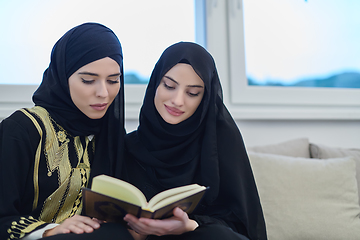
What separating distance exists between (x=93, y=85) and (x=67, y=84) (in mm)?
95

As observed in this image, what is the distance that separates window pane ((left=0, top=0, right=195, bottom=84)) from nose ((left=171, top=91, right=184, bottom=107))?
0.81 meters

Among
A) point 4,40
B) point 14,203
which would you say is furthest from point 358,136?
point 4,40

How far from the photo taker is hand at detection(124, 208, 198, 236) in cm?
90

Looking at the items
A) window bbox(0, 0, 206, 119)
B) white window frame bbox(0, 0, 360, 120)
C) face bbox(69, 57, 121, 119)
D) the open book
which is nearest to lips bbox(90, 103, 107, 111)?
face bbox(69, 57, 121, 119)

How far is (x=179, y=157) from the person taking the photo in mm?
1354

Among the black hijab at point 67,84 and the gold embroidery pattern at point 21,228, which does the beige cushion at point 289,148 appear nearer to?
the black hijab at point 67,84

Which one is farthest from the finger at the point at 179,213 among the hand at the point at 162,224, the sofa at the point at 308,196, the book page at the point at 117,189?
the sofa at the point at 308,196

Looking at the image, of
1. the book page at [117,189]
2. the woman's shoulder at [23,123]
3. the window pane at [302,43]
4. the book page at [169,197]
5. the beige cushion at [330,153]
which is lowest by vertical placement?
the beige cushion at [330,153]

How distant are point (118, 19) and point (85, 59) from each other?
934 millimetres

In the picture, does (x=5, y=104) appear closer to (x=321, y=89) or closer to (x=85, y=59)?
(x=85, y=59)

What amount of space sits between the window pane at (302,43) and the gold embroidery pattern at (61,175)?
1357 millimetres

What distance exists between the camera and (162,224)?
0.93 metres

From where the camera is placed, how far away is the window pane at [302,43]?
2221 millimetres

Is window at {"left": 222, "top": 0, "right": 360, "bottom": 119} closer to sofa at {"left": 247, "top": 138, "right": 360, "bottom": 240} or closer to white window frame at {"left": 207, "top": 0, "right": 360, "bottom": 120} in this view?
white window frame at {"left": 207, "top": 0, "right": 360, "bottom": 120}
